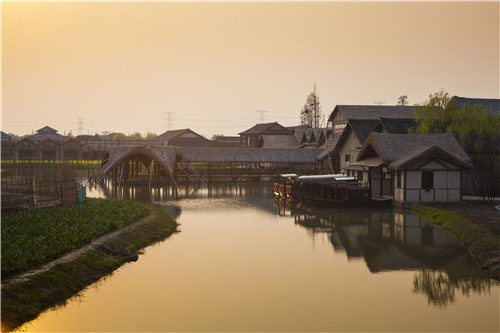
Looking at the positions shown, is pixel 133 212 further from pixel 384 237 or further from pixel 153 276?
pixel 384 237

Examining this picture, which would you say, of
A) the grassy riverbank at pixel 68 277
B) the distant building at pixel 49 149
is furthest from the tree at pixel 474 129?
the distant building at pixel 49 149

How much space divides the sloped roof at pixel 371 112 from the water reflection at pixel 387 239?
23.7 m

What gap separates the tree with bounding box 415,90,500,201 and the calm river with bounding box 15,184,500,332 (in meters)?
13.1

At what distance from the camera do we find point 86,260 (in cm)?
1845

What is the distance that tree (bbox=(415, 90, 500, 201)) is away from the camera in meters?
38.7

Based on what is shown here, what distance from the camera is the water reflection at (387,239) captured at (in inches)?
703

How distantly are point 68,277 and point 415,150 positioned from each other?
91.4 ft

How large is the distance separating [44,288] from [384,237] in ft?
55.1

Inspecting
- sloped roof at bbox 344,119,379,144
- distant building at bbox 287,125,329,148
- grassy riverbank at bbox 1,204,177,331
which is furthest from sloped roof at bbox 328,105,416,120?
grassy riverbank at bbox 1,204,177,331

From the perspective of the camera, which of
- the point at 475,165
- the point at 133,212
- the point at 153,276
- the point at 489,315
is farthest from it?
the point at 475,165

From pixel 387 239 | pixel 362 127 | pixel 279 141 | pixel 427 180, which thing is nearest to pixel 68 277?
pixel 387 239

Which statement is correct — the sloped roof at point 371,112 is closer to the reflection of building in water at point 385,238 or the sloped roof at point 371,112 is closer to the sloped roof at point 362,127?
the sloped roof at point 362,127

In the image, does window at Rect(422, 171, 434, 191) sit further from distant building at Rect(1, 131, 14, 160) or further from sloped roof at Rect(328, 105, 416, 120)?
distant building at Rect(1, 131, 14, 160)

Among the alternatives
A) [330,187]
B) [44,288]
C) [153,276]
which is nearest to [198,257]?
[153,276]
